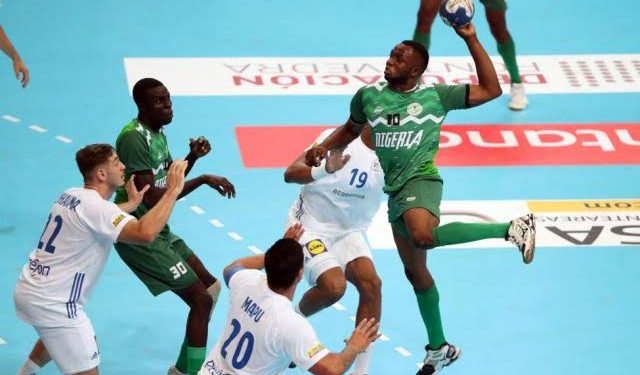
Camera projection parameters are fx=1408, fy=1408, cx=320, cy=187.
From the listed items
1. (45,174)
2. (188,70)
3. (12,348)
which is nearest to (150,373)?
(12,348)

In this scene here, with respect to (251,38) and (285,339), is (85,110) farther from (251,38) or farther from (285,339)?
(285,339)

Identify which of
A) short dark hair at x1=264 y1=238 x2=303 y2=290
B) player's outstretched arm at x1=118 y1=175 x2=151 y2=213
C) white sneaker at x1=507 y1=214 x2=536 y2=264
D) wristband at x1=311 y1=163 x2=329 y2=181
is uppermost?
player's outstretched arm at x1=118 y1=175 x2=151 y2=213

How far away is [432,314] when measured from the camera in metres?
10.3

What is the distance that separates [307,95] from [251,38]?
1.72 metres

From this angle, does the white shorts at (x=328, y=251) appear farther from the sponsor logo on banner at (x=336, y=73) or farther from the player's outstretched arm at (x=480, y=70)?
the sponsor logo on banner at (x=336, y=73)

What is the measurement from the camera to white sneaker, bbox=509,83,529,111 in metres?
15.6

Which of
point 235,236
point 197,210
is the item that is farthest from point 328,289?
point 197,210

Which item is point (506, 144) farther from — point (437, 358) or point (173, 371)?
point (173, 371)

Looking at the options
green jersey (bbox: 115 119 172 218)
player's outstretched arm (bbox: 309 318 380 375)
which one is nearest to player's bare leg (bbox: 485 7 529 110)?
green jersey (bbox: 115 119 172 218)

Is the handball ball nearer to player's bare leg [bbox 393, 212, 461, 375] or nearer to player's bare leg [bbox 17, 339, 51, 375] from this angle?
player's bare leg [bbox 393, 212, 461, 375]

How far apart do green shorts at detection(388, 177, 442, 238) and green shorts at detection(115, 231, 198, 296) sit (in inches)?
58.4

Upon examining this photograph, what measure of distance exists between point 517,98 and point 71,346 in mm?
7908

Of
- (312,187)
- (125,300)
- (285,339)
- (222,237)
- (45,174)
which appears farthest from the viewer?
(45,174)

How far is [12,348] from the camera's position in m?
10.5
